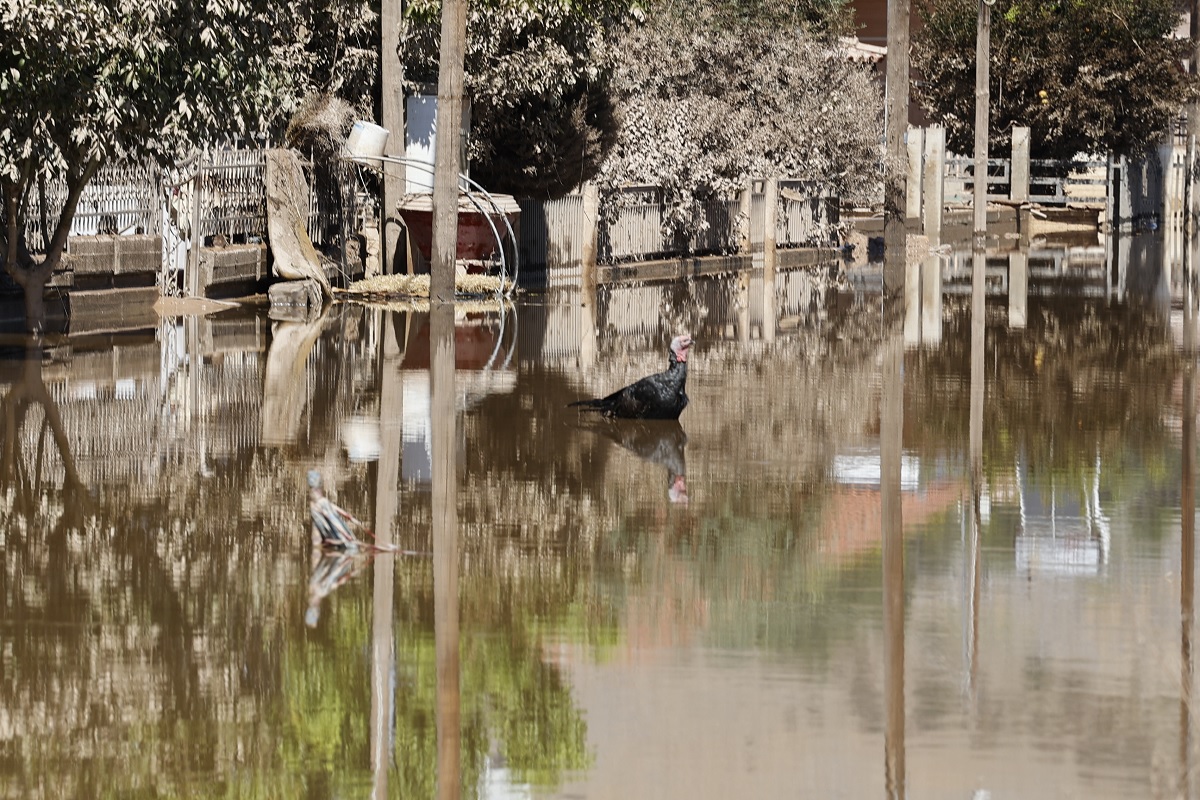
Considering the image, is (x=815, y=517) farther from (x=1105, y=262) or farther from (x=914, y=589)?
(x=1105, y=262)

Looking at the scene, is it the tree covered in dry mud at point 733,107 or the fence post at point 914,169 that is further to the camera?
the fence post at point 914,169

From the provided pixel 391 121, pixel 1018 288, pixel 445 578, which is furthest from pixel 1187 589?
pixel 1018 288

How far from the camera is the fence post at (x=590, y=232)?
1262 inches

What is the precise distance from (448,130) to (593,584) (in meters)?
14.4

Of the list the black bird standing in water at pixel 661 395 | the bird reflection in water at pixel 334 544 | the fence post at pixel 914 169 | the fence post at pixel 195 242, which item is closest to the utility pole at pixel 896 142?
the fence post at pixel 914 169

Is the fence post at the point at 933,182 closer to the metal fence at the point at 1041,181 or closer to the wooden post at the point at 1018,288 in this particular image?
the wooden post at the point at 1018,288

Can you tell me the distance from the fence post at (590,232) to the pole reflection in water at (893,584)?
572 inches

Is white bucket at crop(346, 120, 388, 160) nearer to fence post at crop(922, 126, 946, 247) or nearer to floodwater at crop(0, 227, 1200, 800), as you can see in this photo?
floodwater at crop(0, 227, 1200, 800)

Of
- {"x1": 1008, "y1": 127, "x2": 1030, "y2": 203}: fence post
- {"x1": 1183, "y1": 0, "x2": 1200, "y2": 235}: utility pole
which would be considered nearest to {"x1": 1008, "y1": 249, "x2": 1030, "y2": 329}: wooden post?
{"x1": 1008, "y1": 127, "x2": 1030, "y2": 203}: fence post

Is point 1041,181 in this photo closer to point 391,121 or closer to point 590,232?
point 590,232

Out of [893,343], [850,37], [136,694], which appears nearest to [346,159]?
[893,343]

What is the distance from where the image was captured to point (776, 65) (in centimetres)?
4006

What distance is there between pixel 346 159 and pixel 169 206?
324 cm

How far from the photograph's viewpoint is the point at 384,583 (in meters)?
9.56
